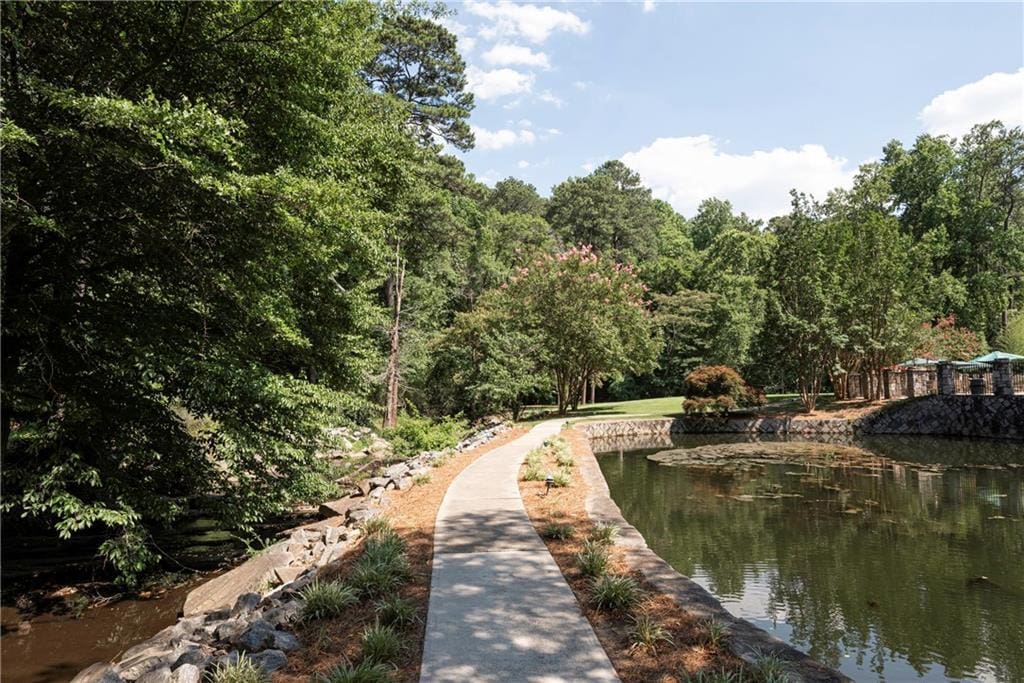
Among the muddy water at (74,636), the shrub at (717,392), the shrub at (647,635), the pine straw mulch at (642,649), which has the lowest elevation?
the muddy water at (74,636)

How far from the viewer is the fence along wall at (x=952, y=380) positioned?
2103 cm

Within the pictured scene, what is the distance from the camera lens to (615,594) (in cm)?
456

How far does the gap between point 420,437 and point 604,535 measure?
11.1m

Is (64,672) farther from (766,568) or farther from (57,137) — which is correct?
(766,568)

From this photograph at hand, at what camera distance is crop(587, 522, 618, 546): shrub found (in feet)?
20.4

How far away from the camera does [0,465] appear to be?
7086 mm

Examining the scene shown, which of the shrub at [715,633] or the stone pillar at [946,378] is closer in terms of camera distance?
the shrub at [715,633]

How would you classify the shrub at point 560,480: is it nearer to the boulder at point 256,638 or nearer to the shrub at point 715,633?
the shrub at point 715,633

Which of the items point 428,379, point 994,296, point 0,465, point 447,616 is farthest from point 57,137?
point 994,296

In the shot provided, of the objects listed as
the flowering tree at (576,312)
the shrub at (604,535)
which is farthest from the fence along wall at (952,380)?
A: the shrub at (604,535)

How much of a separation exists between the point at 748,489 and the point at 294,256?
1016 centimetres

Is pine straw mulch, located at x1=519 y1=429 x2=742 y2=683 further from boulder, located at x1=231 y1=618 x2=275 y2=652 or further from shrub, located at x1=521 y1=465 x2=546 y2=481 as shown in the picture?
shrub, located at x1=521 y1=465 x2=546 y2=481

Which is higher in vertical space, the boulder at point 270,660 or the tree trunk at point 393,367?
the tree trunk at point 393,367

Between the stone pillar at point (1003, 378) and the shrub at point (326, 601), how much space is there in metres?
24.5
